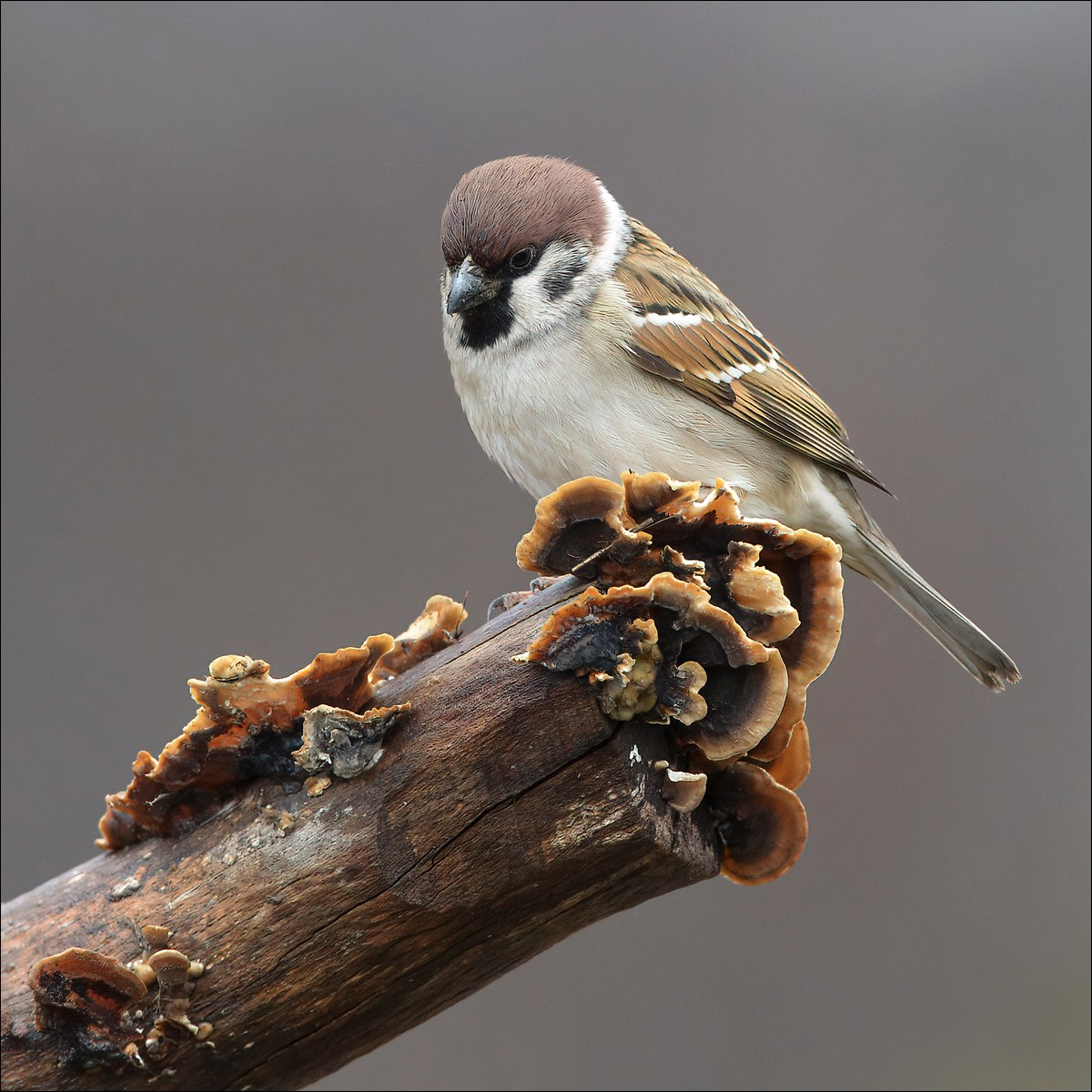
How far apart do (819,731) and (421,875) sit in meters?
1.65

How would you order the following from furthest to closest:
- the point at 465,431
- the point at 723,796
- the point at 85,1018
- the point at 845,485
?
the point at 465,431 < the point at 845,485 < the point at 723,796 < the point at 85,1018

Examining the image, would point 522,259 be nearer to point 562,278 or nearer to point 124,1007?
point 562,278

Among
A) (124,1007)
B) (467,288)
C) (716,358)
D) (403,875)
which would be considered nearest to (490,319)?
(467,288)

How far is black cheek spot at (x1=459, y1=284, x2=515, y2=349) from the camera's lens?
1.98 m

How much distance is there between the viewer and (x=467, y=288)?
1.91 meters

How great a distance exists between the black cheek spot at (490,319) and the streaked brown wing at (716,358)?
23cm

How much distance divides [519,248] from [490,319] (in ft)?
0.44

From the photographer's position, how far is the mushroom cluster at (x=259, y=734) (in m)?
1.41

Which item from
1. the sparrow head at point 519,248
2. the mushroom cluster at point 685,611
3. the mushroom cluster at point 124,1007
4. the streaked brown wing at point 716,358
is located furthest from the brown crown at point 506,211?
the mushroom cluster at point 124,1007

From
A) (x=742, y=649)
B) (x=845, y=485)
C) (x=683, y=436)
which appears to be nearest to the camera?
(x=742, y=649)

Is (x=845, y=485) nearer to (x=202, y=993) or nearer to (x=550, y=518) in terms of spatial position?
(x=550, y=518)

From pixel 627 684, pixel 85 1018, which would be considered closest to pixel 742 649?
pixel 627 684

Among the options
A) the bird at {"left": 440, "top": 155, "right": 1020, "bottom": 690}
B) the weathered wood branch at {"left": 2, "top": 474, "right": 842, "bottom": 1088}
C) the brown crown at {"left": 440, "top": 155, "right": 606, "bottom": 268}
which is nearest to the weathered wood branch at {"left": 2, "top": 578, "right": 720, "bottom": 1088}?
the weathered wood branch at {"left": 2, "top": 474, "right": 842, "bottom": 1088}

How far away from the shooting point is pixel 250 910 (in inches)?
57.8
